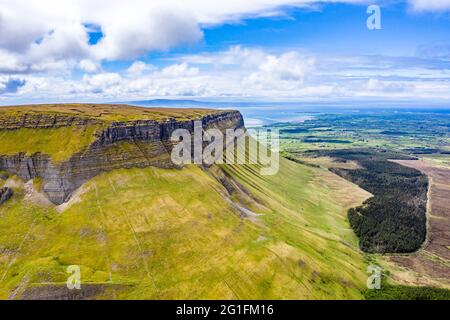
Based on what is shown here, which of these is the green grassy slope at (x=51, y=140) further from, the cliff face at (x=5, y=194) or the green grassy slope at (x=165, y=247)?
the green grassy slope at (x=165, y=247)

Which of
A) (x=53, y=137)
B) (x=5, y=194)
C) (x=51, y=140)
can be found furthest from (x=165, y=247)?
(x=53, y=137)

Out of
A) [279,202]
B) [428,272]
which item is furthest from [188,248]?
[428,272]

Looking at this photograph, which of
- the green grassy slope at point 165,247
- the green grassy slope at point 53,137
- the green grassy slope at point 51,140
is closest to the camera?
the green grassy slope at point 165,247

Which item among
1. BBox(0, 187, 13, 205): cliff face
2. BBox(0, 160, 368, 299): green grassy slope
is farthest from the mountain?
BBox(0, 187, 13, 205): cliff face

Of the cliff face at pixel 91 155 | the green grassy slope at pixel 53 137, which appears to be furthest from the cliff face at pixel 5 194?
the green grassy slope at pixel 53 137

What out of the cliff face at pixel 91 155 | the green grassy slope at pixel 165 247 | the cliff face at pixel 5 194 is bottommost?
the green grassy slope at pixel 165 247
